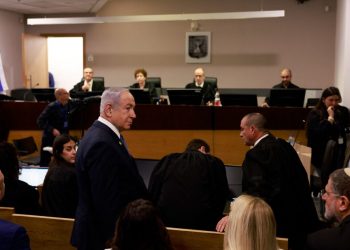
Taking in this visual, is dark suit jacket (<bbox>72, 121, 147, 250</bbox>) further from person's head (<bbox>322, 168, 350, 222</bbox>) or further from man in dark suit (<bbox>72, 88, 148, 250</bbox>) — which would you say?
person's head (<bbox>322, 168, 350, 222</bbox>)

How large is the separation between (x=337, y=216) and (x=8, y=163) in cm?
191

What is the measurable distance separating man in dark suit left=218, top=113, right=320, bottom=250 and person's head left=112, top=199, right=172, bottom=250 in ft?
3.80

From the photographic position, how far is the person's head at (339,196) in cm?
217

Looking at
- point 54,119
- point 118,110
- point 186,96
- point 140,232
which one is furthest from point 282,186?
point 54,119

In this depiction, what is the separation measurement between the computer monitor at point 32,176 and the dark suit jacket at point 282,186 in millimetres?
1627

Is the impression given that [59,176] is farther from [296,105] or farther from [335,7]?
[335,7]

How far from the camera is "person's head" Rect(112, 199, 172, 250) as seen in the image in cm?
179

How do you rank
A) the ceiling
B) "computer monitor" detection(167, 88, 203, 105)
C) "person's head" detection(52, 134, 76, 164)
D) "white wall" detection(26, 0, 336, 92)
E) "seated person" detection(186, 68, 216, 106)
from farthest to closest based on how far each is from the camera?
1. "white wall" detection(26, 0, 336, 92)
2. the ceiling
3. "seated person" detection(186, 68, 216, 106)
4. "computer monitor" detection(167, 88, 203, 105)
5. "person's head" detection(52, 134, 76, 164)

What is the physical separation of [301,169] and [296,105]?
3.29 m

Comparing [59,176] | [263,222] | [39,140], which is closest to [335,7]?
[39,140]

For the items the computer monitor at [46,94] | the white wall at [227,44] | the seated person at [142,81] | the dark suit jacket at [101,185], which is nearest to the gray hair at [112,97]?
the dark suit jacket at [101,185]

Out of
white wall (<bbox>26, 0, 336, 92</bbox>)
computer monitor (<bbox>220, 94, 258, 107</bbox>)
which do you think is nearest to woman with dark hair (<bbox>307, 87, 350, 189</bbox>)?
computer monitor (<bbox>220, 94, 258, 107</bbox>)

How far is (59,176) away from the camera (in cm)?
296

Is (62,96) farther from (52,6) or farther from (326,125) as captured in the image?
(52,6)
